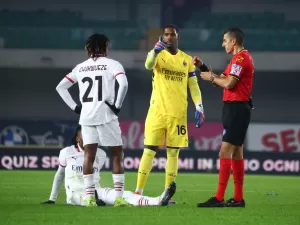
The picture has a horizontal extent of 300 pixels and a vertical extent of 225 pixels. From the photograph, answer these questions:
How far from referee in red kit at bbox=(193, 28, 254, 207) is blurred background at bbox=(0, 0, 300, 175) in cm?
1585

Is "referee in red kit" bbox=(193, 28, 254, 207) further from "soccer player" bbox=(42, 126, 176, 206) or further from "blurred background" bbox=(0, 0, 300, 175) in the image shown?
"blurred background" bbox=(0, 0, 300, 175)

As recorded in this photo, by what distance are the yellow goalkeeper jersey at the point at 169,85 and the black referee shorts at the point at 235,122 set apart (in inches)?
35.8

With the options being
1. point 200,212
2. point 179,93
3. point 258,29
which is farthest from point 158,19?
point 200,212

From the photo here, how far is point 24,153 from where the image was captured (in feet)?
66.0

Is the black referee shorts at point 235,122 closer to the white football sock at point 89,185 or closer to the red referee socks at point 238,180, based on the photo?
the red referee socks at point 238,180

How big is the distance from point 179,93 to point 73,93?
20.0 meters

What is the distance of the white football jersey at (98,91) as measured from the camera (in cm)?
793

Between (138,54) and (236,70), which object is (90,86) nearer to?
(236,70)

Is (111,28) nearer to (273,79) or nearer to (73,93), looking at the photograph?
(73,93)

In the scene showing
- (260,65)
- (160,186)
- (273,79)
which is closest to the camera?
(160,186)

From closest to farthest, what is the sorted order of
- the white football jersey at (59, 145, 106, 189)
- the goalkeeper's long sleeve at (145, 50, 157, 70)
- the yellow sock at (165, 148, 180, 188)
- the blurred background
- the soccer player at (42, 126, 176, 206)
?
the soccer player at (42, 126, 176, 206) → the goalkeeper's long sleeve at (145, 50, 157, 70) → the white football jersey at (59, 145, 106, 189) → the yellow sock at (165, 148, 180, 188) → the blurred background

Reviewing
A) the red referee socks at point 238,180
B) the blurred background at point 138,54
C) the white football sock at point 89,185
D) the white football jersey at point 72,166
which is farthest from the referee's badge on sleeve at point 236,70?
the blurred background at point 138,54

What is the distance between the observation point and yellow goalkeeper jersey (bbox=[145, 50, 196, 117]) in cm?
888

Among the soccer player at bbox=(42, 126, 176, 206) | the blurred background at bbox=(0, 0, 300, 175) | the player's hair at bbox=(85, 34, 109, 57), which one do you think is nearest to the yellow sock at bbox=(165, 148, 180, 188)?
the soccer player at bbox=(42, 126, 176, 206)
